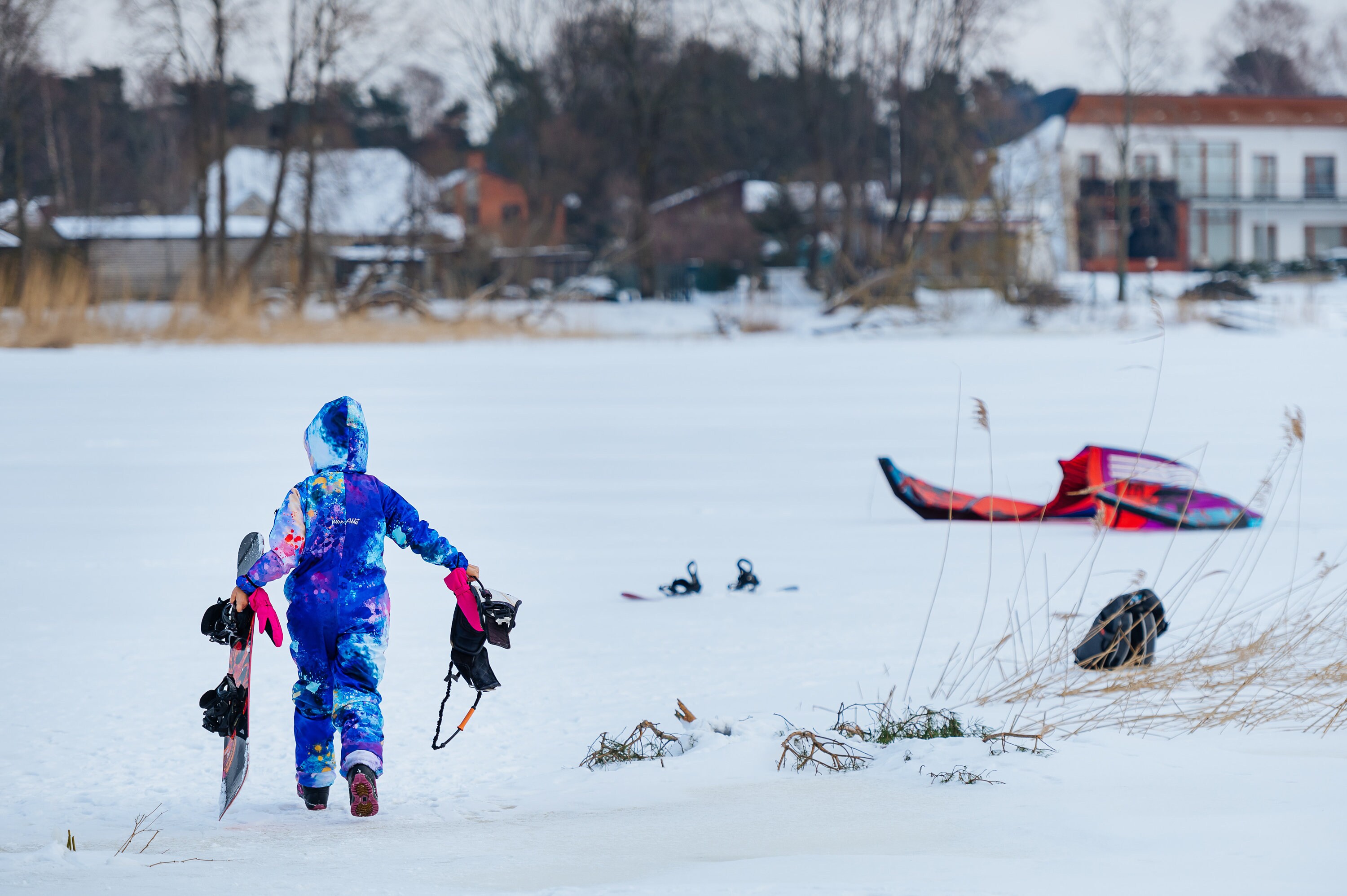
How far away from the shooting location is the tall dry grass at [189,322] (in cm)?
1742

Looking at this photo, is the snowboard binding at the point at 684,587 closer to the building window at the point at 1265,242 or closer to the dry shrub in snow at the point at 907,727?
the dry shrub in snow at the point at 907,727

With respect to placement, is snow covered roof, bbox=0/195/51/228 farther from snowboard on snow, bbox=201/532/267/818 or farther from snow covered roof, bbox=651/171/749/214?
snowboard on snow, bbox=201/532/267/818

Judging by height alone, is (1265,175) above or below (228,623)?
above

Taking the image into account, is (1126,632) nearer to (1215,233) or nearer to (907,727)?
(907,727)

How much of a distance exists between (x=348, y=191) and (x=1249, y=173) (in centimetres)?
3406

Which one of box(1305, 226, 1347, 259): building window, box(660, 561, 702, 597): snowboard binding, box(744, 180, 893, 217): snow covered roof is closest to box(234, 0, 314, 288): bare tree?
box(744, 180, 893, 217): snow covered roof

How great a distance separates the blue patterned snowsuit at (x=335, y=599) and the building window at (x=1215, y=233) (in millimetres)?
51341

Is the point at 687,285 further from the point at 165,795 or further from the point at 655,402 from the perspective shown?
the point at 165,795

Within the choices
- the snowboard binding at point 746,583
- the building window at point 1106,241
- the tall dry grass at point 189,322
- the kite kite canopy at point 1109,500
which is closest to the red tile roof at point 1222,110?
the building window at point 1106,241

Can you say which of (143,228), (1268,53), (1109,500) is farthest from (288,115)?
(1268,53)

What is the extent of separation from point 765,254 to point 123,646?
39931mm

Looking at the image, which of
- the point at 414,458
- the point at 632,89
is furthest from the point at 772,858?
the point at 632,89

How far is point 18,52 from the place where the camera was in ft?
85.5

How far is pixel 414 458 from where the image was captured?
32.3 ft
